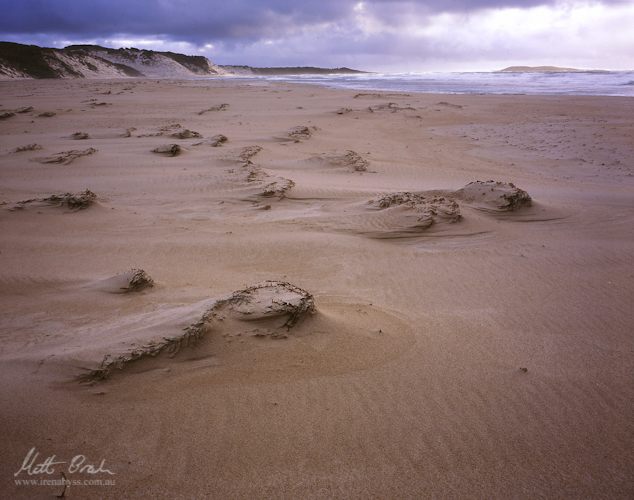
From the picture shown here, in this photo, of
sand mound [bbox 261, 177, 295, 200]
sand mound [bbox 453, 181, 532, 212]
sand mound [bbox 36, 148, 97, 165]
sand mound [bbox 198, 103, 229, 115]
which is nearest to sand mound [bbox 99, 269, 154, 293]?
sand mound [bbox 261, 177, 295, 200]

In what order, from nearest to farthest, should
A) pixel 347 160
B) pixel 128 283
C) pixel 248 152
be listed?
pixel 128 283
pixel 347 160
pixel 248 152

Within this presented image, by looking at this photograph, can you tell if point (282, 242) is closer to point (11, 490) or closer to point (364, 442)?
point (364, 442)

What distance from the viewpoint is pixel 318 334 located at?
2.34 metres

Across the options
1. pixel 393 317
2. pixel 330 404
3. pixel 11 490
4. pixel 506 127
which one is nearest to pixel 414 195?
pixel 393 317

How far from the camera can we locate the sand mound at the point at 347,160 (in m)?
6.81

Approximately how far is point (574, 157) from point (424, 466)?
755 centimetres

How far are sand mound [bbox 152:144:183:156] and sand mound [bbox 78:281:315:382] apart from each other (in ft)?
17.5

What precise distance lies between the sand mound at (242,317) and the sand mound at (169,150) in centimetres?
533

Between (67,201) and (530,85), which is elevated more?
Answer: (530,85)

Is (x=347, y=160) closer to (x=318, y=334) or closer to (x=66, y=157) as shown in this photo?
(x=66, y=157)

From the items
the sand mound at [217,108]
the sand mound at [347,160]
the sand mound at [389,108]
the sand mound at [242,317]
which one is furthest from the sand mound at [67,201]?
the sand mound at [389,108]

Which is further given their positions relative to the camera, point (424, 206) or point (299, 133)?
point (299, 133)
